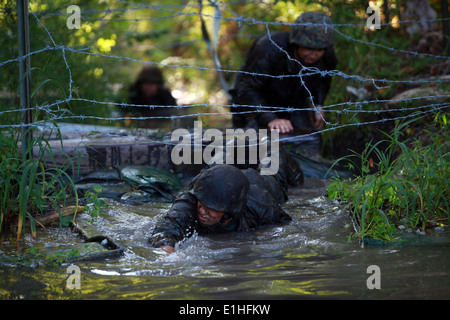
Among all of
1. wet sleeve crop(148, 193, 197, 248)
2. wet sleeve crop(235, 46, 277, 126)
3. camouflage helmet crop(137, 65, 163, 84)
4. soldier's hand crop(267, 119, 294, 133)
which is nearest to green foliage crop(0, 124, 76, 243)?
wet sleeve crop(148, 193, 197, 248)

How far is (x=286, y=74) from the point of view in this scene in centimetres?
639

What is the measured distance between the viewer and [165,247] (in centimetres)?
380

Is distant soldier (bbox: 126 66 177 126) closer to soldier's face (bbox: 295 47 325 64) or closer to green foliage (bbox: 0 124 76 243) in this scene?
soldier's face (bbox: 295 47 325 64)

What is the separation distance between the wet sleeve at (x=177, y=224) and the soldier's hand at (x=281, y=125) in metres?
2.22

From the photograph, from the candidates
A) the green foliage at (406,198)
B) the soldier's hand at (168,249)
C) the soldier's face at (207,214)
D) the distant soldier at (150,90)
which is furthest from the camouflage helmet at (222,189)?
the distant soldier at (150,90)

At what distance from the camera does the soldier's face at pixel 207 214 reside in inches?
165

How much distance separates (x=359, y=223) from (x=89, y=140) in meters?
3.36

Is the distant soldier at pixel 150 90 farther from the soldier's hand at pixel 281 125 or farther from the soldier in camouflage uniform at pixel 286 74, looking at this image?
the soldier's hand at pixel 281 125

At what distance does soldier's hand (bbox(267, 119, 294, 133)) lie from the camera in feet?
20.5

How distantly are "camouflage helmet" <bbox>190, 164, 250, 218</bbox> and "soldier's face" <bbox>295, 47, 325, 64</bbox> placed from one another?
230 cm

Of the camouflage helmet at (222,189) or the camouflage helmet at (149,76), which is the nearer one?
the camouflage helmet at (222,189)

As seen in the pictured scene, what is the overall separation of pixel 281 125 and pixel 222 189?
7.58ft

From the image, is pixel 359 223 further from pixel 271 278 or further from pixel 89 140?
pixel 89 140

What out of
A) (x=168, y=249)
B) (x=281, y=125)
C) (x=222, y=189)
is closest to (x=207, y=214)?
(x=222, y=189)
